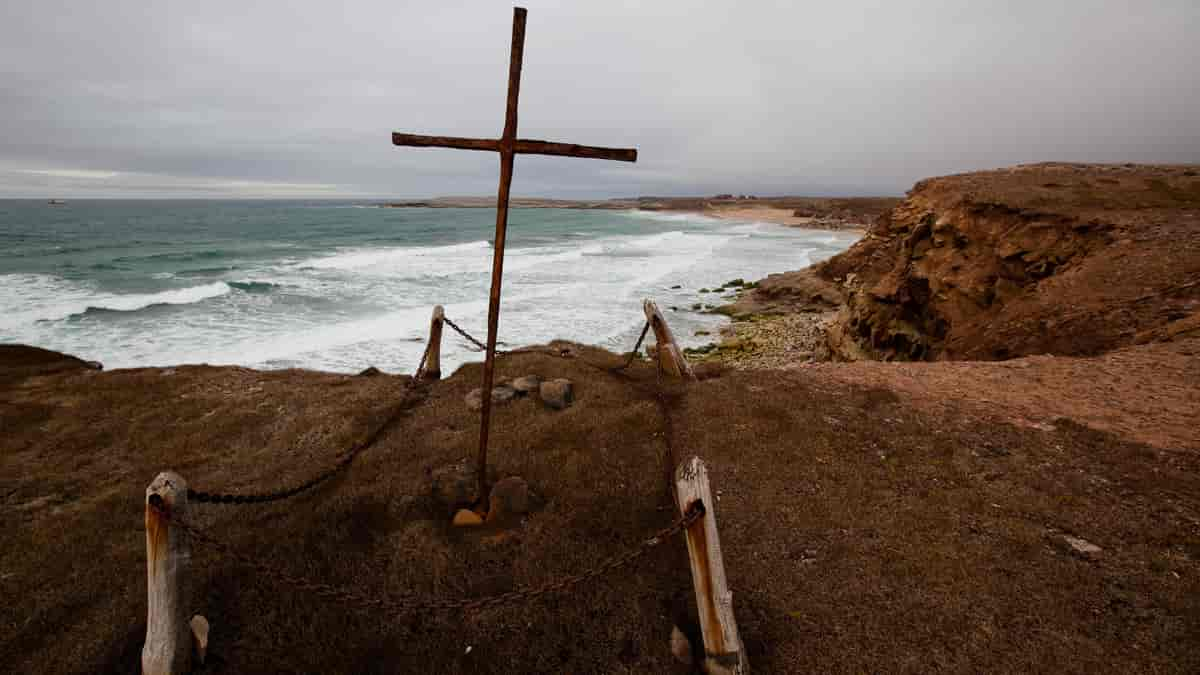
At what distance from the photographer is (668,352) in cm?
857

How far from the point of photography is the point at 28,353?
11172mm

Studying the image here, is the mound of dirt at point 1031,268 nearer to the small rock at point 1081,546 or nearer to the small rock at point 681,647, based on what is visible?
the small rock at point 1081,546

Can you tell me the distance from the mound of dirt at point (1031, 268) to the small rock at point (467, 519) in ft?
31.1

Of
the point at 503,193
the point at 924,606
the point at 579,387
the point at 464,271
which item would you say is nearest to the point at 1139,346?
the point at 924,606

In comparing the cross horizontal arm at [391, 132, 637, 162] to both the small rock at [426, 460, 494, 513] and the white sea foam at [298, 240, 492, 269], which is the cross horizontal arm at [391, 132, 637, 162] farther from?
the white sea foam at [298, 240, 492, 269]

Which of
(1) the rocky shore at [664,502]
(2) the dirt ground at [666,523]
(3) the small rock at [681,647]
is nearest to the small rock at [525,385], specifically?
(1) the rocky shore at [664,502]

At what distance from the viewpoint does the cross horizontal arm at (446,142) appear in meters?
4.29

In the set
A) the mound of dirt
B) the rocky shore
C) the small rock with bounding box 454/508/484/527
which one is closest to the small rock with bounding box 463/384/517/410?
the rocky shore

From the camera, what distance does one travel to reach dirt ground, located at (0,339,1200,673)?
11.3ft

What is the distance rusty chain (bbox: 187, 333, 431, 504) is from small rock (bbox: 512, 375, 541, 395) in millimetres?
1501

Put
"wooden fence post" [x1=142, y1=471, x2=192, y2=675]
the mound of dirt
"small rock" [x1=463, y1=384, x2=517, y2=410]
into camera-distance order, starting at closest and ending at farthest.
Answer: "wooden fence post" [x1=142, y1=471, x2=192, y2=675] → "small rock" [x1=463, y1=384, x2=517, y2=410] → the mound of dirt

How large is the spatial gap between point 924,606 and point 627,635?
7.05 feet

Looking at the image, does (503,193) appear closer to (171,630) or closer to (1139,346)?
(171,630)

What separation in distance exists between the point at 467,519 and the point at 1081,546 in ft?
17.1
